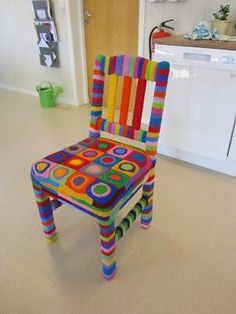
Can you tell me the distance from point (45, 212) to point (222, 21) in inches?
70.8

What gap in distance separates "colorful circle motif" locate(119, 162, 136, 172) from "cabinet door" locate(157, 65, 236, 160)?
92 centimetres

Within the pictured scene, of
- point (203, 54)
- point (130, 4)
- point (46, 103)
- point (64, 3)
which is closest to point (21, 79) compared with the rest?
point (46, 103)

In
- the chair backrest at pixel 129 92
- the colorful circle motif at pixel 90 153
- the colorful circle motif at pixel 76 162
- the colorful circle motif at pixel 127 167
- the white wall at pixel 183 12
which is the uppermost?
the white wall at pixel 183 12

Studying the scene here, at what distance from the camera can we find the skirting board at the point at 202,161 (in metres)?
1.81

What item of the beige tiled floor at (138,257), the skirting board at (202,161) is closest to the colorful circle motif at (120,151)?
the beige tiled floor at (138,257)

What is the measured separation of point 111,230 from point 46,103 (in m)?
2.58

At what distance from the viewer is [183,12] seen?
84.4 inches

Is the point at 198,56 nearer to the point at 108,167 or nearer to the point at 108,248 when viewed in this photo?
the point at 108,167

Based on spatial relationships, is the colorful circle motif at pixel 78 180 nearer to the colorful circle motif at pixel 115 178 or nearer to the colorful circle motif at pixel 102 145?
the colorful circle motif at pixel 115 178

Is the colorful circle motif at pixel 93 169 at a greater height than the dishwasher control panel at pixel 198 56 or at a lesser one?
lesser

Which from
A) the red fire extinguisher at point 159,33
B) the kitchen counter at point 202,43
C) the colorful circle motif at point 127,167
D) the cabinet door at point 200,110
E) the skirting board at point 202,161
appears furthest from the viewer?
the red fire extinguisher at point 159,33

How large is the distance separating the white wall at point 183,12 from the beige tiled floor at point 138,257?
131 centimetres

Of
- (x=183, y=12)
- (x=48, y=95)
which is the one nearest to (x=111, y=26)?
(x=183, y=12)

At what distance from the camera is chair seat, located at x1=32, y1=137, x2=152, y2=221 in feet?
2.94
